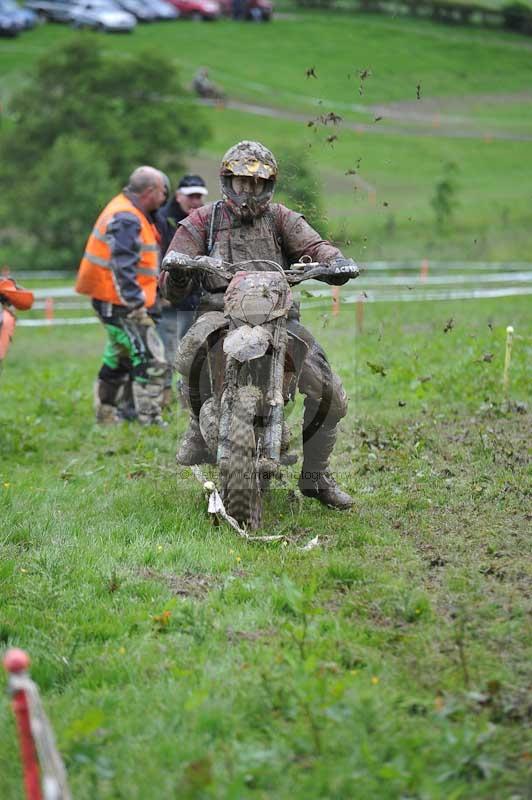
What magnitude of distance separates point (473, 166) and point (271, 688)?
44379mm

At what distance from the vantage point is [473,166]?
47.1m

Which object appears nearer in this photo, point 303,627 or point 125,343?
point 303,627

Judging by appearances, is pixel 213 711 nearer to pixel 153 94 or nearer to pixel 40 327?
pixel 40 327

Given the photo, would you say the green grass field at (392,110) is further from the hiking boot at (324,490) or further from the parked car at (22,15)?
the hiking boot at (324,490)

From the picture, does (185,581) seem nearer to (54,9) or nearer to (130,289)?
(130,289)

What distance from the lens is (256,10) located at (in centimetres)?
5891

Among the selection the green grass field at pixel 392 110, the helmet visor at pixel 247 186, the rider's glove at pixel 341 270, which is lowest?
the green grass field at pixel 392 110

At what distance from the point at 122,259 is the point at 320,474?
416 cm

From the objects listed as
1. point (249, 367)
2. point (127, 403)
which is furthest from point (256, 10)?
point (249, 367)

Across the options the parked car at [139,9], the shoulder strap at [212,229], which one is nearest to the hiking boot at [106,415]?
the shoulder strap at [212,229]

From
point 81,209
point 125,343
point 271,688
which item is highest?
point 271,688

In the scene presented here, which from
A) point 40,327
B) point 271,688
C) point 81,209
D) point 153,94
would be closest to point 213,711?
point 271,688

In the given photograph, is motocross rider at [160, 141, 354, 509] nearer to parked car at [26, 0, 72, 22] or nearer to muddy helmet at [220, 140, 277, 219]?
muddy helmet at [220, 140, 277, 219]

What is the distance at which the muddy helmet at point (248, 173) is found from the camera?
7484 millimetres
